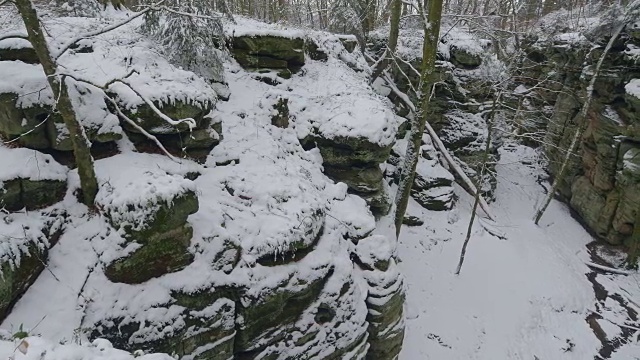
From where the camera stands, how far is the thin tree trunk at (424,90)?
9.62m

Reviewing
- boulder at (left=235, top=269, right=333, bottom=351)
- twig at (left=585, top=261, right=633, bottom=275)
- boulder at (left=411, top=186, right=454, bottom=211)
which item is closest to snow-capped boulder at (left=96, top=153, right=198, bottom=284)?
boulder at (left=235, top=269, right=333, bottom=351)

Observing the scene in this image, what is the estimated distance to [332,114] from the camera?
11.4 meters

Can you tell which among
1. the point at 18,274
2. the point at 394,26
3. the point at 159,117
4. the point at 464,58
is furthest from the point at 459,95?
the point at 18,274

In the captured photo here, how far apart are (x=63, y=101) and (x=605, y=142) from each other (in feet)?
64.1

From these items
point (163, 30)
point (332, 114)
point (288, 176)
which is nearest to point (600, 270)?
point (332, 114)

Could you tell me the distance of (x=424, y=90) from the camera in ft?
33.3

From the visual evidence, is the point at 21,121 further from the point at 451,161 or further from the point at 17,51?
the point at 451,161

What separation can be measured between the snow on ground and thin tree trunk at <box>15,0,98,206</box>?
8858 millimetres

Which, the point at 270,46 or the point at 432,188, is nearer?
the point at 270,46

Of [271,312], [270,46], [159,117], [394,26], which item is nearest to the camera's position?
[271,312]

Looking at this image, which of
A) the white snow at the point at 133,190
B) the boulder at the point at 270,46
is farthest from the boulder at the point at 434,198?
the white snow at the point at 133,190

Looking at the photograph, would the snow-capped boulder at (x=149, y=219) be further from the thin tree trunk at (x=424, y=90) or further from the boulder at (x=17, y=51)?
the thin tree trunk at (x=424, y=90)

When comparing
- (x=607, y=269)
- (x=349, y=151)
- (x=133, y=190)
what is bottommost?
(x=607, y=269)

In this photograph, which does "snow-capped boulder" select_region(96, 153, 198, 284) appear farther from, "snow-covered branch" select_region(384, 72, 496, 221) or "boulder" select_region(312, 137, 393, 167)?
"snow-covered branch" select_region(384, 72, 496, 221)
